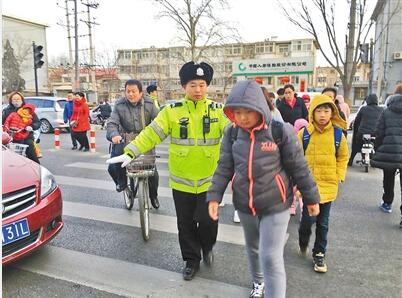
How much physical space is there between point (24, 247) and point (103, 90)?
5930 centimetres

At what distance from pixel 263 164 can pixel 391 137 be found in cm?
293

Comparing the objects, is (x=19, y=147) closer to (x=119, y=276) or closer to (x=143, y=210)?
(x=143, y=210)

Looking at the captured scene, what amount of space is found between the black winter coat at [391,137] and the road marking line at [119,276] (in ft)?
8.96

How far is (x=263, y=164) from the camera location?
233cm

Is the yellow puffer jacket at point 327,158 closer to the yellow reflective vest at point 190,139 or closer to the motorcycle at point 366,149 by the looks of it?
the yellow reflective vest at point 190,139

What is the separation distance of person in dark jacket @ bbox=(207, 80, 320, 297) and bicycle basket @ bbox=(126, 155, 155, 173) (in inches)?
66.4

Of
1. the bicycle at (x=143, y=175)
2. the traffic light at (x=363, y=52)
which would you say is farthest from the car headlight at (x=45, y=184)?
the traffic light at (x=363, y=52)

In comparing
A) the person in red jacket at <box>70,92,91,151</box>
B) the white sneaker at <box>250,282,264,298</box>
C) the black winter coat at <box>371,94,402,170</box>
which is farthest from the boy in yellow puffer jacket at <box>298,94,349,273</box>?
the person in red jacket at <box>70,92,91,151</box>

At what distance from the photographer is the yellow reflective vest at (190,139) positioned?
10.1 ft

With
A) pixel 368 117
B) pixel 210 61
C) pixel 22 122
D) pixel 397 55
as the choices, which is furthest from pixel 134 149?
pixel 210 61

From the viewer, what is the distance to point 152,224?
15.0 ft

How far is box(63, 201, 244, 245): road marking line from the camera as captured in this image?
4.19 metres

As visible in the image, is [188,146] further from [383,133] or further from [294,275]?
[383,133]

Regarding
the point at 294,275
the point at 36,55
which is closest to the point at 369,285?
the point at 294,275
